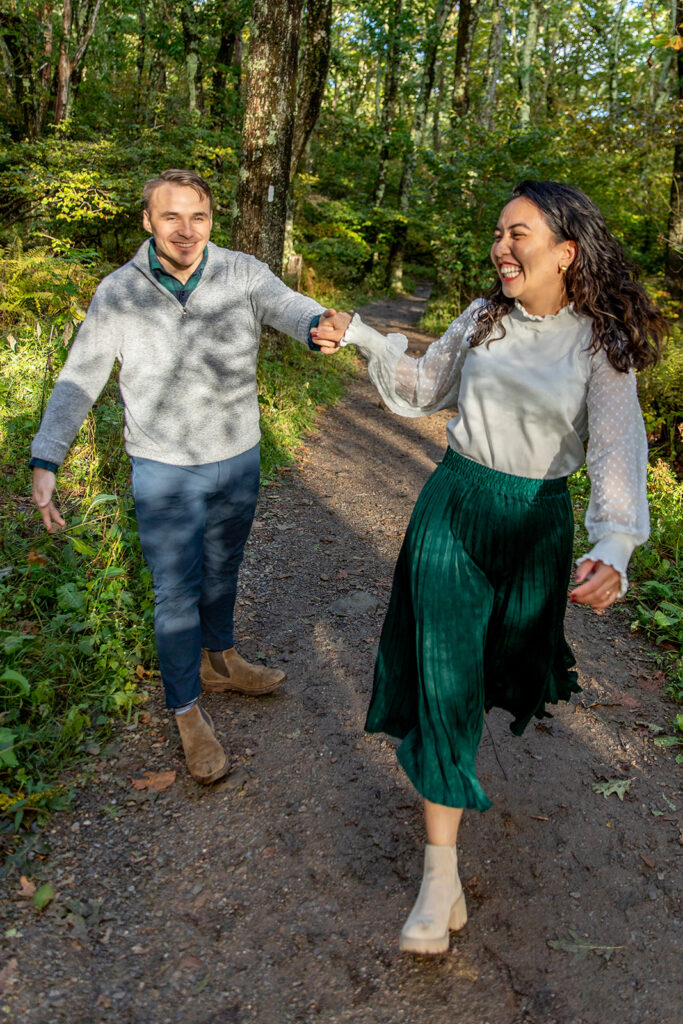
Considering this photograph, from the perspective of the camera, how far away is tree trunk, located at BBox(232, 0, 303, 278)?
7137mm

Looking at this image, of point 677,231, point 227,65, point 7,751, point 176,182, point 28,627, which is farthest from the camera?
point 227,65

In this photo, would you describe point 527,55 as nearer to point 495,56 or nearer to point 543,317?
point 495,56

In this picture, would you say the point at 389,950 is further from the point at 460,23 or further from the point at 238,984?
the point at 460,23

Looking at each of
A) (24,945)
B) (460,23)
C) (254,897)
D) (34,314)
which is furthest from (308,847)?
(460,23)

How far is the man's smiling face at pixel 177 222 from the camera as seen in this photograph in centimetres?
261

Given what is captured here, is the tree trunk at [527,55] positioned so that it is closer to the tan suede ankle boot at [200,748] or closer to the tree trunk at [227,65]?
the tree trunk at [227,65]

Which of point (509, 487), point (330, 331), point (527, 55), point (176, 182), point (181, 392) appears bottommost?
point (509, 487)

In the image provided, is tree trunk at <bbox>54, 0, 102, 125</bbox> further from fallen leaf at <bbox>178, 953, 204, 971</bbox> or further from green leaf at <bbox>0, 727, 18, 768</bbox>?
fallen leaf at <bbox>178, 953, 204, 971</bbox>

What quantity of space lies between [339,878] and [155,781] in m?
0.91

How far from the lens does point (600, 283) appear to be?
7.29 feet

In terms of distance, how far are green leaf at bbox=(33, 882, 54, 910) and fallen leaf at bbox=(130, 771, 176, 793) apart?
1.88ft

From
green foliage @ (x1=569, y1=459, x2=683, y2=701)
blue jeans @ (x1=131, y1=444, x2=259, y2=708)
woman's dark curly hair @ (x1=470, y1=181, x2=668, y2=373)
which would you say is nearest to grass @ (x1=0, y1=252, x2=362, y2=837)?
blue jeans @ (x1=131, y1=444, x2=259, y2=708)

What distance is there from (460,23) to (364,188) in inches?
479

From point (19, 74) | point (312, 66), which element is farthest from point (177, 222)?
point (19, 74)
